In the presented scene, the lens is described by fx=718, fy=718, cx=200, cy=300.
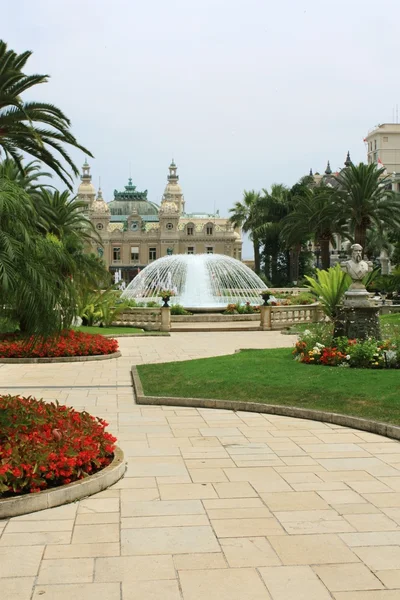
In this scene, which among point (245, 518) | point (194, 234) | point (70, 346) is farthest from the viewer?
point (194, 234)

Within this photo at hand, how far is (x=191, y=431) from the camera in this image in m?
8.88

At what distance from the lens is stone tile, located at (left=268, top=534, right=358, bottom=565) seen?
183 inches

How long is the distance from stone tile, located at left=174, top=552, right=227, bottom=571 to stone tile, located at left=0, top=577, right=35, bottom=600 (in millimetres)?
909

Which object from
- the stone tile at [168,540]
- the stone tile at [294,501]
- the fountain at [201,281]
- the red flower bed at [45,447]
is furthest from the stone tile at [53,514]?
the fountain at [201,281]

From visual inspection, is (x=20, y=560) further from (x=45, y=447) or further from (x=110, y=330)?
(x=110, y=330)

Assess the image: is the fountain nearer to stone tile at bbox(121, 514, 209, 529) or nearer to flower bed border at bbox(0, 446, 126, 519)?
flower bed border at bbox(0, 446, 126, 519)

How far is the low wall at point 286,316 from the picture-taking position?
2592cm

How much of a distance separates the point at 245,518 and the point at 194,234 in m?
126

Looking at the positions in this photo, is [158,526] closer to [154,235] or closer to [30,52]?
[30,52]

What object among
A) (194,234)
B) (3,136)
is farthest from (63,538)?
(194,234)

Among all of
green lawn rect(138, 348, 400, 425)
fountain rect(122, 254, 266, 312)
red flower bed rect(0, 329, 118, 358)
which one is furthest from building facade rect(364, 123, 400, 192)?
green lawn rect(138, 348, 400, 425)

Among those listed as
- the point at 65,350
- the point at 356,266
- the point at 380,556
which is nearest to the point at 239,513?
the point at 380,556

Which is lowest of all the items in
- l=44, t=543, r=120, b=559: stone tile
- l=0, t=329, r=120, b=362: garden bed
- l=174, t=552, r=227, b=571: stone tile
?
l=174, t=552, r=227, b=571: stone tile

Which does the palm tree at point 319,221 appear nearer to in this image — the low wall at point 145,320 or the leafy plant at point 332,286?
the low wall at point 145,320
